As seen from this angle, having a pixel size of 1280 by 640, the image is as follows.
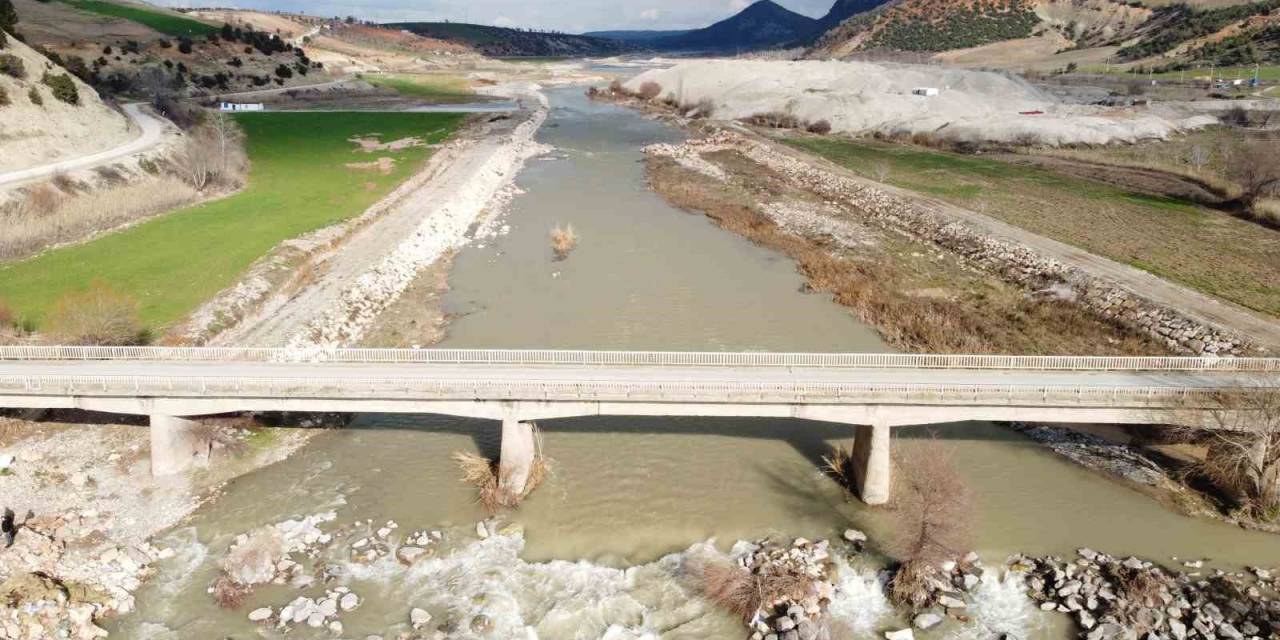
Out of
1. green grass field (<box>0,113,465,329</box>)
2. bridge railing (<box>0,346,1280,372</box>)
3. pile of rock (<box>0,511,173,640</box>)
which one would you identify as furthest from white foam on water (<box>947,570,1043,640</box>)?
green grass field (<box>0,113,465,329</box>)

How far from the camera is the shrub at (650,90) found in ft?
470

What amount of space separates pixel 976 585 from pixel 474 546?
1298cm

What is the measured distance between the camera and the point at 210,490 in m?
22.8

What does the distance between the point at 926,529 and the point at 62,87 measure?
65274mm

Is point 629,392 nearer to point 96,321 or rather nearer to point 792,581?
point 792,581

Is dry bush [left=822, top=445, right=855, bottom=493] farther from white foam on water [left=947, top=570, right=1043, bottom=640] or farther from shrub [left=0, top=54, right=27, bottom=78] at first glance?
shrub [left=0, top=54, right=27, bottom=78]

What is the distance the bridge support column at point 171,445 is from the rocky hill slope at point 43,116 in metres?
36.2

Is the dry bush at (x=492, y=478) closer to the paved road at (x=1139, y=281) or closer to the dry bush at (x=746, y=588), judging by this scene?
the dry bush at (x=746, y=588)

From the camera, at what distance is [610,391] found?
862 inches

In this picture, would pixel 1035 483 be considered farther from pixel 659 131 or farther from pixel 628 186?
pixel 659 131

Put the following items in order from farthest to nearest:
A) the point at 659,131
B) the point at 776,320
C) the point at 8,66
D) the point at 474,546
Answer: the point at 659,131 < the point at 8,66 < the point at 776,320 < the point at 474,546

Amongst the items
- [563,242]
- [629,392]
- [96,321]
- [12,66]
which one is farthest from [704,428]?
[12,66]

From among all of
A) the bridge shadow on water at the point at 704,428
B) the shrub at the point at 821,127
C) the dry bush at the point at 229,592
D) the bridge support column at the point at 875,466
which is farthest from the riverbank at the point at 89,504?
the shrub at the point at 821,127

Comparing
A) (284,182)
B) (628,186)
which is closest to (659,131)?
(628,186)
